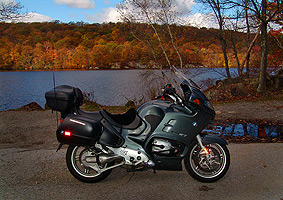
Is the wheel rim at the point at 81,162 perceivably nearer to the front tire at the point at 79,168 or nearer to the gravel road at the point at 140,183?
the front tire at the point at 79,168

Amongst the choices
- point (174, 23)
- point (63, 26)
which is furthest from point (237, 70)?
point (63, 26)

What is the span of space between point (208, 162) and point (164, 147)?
0.77 meters

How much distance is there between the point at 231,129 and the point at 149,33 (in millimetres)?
8061

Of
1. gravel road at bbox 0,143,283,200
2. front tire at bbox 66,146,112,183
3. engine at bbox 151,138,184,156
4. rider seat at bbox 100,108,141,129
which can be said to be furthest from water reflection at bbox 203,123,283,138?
front tire at bbox 66,146,112,183

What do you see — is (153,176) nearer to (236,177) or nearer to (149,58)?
(236,177)

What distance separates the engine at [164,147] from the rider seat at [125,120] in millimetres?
388

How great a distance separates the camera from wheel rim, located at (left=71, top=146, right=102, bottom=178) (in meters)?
3.98

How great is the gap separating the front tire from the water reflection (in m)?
4.29

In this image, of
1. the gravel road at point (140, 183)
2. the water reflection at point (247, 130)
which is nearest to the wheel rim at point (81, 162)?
the gravel road at point (140, 183)

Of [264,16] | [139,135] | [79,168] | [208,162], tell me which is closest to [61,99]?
[79,168]

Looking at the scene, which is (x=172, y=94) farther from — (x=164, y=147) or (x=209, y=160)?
(x=209, y=160)

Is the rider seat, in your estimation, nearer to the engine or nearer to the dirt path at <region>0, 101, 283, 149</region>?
the engine

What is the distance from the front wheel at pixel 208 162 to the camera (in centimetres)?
401

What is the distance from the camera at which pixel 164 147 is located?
3.89 m
